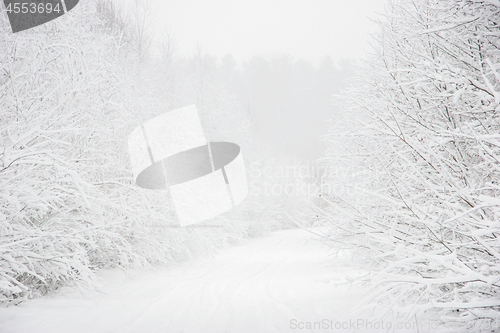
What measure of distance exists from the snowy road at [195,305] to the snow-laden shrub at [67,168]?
0.38 metres

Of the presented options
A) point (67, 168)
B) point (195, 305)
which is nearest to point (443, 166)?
point (195, 305)

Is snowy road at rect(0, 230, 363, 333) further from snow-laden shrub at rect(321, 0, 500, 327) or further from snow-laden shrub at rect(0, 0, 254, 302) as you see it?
snow-laden shrub at rect(321, 0, 500, 327)

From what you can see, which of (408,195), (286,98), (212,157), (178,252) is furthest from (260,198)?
(286,98)

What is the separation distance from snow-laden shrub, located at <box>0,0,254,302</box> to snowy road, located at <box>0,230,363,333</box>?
0.38 metres

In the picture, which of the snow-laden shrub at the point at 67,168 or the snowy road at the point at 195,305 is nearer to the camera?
the snowy road at the point at 195,305

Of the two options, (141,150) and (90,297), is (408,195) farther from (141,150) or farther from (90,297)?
(141,150)

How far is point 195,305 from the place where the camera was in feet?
14.9

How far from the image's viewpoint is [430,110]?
3309mm

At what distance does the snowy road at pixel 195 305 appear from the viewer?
3.59 meters

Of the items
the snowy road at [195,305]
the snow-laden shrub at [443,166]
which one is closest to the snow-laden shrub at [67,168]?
the snowy road at [195,305]

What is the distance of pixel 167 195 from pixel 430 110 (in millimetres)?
6542

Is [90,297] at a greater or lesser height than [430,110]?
lesser

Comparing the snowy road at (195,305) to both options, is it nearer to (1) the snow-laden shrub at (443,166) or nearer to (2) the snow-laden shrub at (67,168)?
(2) the snow-laden shrub at (67,168)

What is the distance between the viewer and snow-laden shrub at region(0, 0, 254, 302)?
12.2ft
